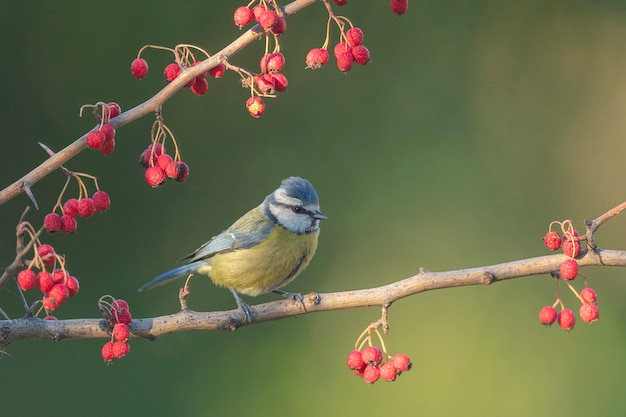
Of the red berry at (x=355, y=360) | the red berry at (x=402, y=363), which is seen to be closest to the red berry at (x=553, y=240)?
the red berry at (x=402, y=363)

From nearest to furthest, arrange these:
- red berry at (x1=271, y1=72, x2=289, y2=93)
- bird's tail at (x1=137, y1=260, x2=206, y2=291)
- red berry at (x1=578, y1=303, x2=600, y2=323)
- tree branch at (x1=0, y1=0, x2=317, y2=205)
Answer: tree branch at (x1=0, y1=0, x2=317, y2=205) < red berry at (x1=271, y1=72, x2=289, y2=93) < red berry at (x1=578, y1=303, x2=600, y2=323) < bird's tail at (x1=137, y1=260, x2=206, y2=291)

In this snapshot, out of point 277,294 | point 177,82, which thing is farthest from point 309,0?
point 277,294

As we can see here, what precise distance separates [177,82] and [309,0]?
0.29 meters

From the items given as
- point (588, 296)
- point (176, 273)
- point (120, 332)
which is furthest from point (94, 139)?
point (176, 273)

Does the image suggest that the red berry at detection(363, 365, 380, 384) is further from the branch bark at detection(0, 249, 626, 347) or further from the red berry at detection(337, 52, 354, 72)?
the red berry at detection(337, 52, 354, 72)

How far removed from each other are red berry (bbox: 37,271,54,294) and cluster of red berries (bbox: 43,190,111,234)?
11 cm

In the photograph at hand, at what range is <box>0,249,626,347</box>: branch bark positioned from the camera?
183cm

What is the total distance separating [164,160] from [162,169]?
21mm

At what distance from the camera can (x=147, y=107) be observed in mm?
1547

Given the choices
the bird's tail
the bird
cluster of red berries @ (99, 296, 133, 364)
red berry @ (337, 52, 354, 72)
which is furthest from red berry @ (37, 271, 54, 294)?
the bird's tail

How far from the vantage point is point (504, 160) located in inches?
169

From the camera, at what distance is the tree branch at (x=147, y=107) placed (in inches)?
58.4

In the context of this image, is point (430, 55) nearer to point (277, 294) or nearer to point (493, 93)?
point (493, 93)

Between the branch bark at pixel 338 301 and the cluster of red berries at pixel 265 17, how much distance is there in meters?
0.64
